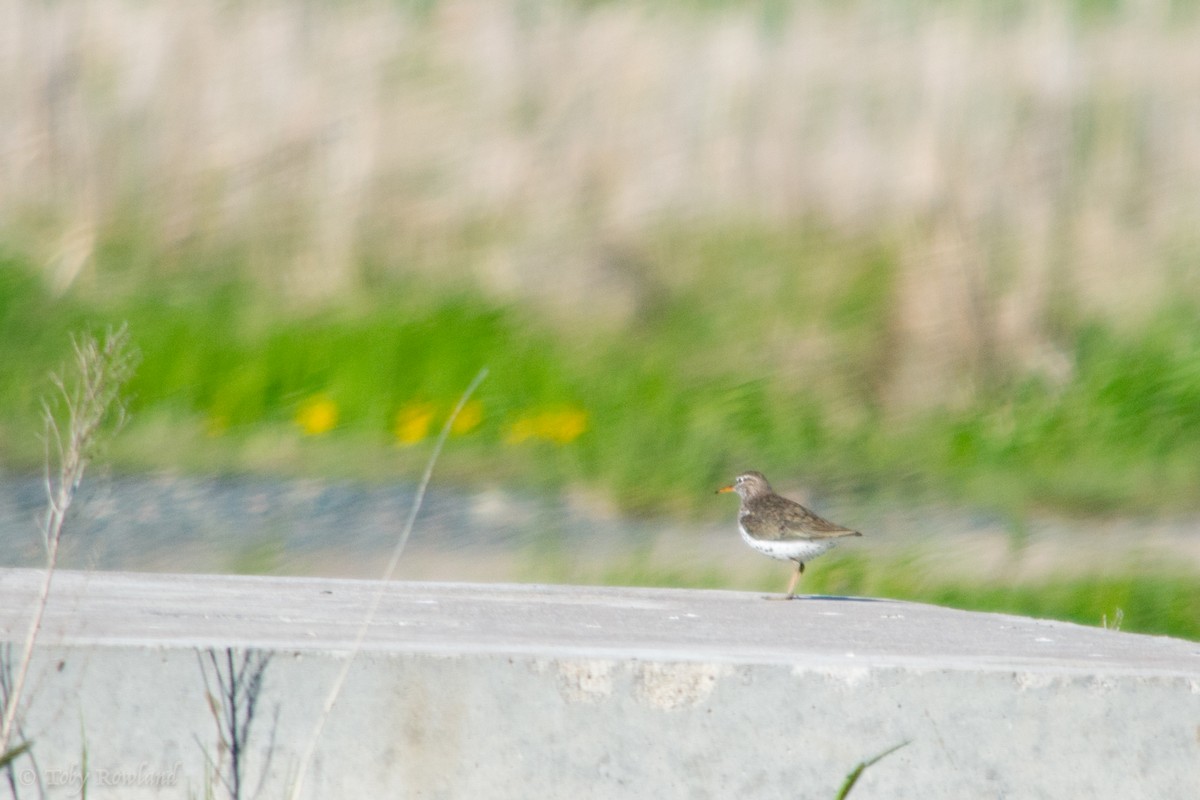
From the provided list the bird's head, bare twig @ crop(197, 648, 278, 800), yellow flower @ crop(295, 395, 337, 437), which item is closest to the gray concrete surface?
bare twig @ crop(197, 648, 278, 800)

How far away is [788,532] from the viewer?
16.7 ft

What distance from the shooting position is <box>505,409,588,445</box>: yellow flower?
779 centimetres

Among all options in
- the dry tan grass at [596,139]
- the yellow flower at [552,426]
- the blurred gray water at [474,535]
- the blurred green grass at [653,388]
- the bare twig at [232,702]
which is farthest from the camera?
the dry tan grass at [596,139]

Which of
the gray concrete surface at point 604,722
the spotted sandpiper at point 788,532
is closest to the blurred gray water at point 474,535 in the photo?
the spotted sandpiper at point 788,532

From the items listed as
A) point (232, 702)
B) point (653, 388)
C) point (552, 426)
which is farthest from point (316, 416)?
point (232, 702)

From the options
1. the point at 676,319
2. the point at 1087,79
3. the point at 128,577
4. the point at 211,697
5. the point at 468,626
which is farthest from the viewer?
the point at 1087,79

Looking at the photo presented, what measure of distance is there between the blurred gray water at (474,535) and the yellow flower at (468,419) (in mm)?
408

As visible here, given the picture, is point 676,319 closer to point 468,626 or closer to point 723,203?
point 723,203

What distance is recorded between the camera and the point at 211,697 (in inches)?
122

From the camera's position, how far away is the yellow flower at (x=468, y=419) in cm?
783

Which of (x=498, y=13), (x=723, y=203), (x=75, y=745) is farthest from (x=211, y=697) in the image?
(x=498, y=13)

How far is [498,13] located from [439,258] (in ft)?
4.66

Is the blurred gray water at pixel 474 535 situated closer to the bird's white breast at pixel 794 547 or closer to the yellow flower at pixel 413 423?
the yellow flower at pixel 413 423

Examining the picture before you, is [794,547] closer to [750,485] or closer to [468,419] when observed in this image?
[750,485]
